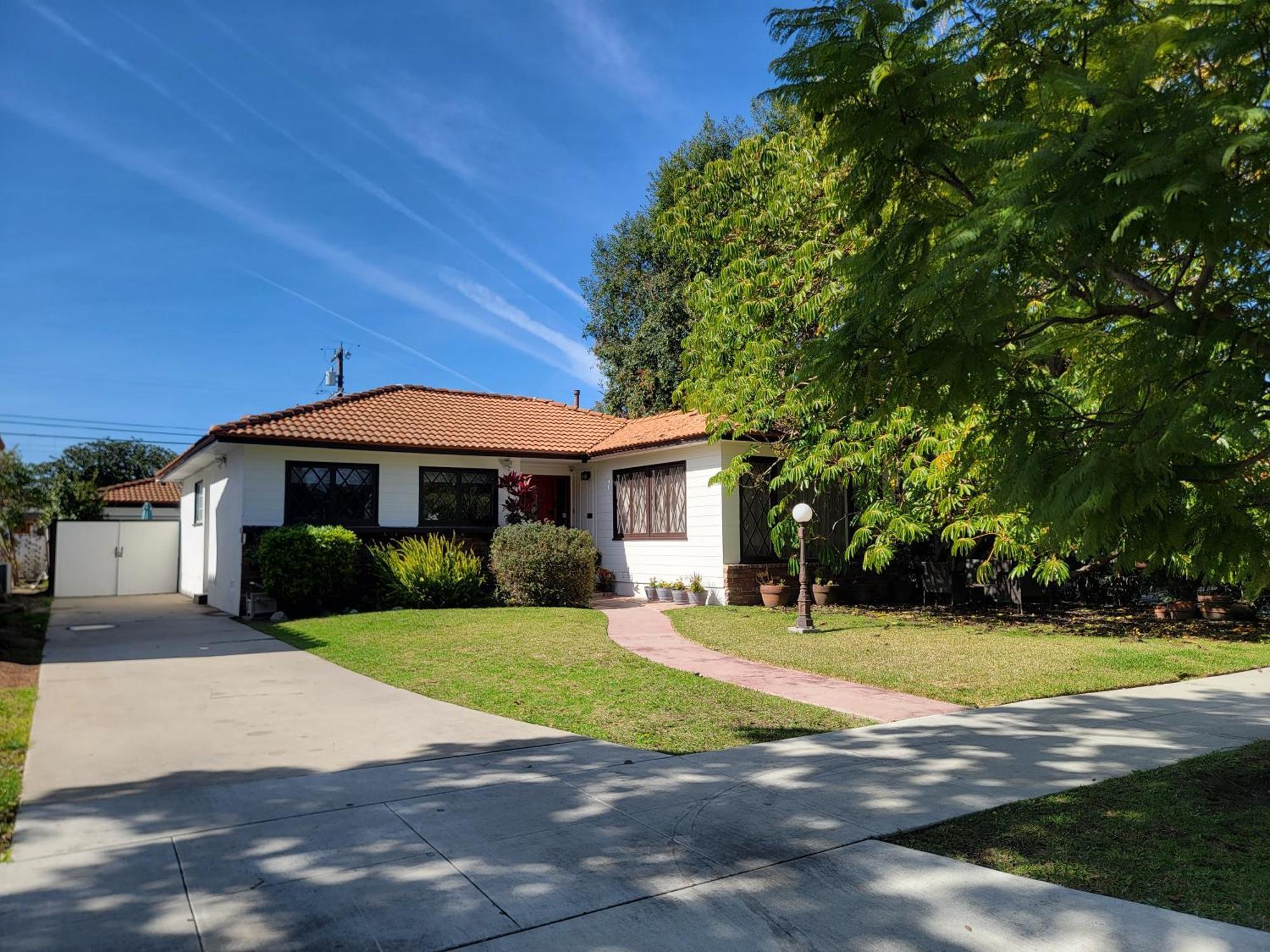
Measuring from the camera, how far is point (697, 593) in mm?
16750

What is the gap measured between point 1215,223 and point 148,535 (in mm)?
25654

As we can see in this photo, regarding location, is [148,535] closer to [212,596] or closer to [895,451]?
[212,596]

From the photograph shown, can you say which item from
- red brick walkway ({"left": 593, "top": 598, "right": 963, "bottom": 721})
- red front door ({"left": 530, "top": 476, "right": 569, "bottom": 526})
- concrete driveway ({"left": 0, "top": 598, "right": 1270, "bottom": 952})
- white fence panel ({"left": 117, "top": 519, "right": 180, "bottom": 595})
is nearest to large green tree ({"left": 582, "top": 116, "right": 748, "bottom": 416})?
red front door ({"left": 530, "top": 476, "right": 569, "bottom": 526})

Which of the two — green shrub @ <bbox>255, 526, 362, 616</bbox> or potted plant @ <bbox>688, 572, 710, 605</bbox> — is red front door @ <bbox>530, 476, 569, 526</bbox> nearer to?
potted plant @ <bbox>688, 572, 710, 605</bbox>

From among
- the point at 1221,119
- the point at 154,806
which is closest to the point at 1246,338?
the point at 1221,119

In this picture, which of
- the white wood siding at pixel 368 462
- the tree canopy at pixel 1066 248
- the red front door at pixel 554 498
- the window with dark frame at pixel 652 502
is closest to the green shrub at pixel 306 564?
the white wood siding at pixel 368 462

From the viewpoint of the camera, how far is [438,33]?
12914mm

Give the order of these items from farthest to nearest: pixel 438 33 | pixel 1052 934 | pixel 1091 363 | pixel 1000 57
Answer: pixel 438 33, pixel 1091 363, pixel 1000 57, pixel 1052 934

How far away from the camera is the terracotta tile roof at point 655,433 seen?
56.0 ft

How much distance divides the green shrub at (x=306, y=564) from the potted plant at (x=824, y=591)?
9.46 metres

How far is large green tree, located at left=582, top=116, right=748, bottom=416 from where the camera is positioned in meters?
27.1

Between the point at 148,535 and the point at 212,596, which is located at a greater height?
the point at 148,535

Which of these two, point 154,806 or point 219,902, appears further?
point 154,806

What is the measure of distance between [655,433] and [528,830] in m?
14.9
